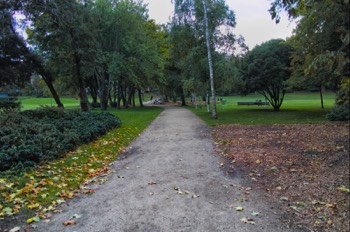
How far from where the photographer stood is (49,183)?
498 centimetres

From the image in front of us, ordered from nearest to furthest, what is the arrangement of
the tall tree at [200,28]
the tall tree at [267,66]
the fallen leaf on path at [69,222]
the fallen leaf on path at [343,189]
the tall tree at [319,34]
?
1. the tall tree at [319,34]
2. the fallen leaf on path at [69,222]
3. the fallen leaf on path at [343,189]
4. the tall tree at [200,28]
5. the tall tree at [267,66]

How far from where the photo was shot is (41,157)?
6211 mm

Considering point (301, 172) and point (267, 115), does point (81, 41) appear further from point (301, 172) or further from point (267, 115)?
point (301, 172)

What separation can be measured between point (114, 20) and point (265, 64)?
1464 cm

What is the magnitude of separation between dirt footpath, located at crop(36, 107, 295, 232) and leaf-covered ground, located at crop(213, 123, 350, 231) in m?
0.37

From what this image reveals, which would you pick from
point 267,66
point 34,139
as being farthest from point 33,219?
point 267,66

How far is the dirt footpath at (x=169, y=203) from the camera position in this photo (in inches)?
137

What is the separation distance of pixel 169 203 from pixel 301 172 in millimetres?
3012

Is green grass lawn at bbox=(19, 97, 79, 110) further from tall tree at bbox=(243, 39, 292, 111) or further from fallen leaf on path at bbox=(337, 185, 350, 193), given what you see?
fallen leaf on path at bbox=(337, 185, 350, 193)

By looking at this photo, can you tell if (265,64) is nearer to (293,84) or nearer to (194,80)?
(293,84)

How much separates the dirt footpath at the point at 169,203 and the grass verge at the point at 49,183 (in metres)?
0.29

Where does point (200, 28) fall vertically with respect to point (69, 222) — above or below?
above

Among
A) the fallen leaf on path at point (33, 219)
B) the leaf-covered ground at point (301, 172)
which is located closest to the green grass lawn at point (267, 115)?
the leaf-covered ground at point (301, 172)

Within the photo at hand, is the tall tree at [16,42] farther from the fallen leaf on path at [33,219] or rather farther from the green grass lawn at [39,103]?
the fallen leaf on path at [33,219]
